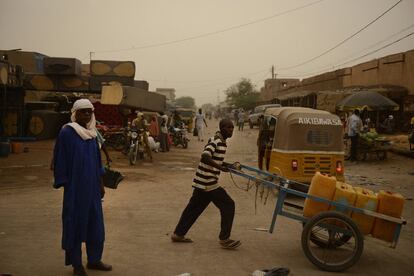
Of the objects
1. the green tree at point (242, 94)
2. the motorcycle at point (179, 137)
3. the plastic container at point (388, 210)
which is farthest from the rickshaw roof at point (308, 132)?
the green tree at point (242, 94)

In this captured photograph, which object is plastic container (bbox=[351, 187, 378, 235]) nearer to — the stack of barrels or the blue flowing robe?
the stack of barrels

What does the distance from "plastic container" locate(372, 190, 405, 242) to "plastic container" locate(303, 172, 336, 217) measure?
572 mm

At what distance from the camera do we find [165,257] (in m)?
5.30

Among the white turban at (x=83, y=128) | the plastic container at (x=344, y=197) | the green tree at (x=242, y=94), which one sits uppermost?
the green tree at (x=242, y=94)

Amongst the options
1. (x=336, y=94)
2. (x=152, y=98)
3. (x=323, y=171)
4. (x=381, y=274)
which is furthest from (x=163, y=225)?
(x=336, y=94)

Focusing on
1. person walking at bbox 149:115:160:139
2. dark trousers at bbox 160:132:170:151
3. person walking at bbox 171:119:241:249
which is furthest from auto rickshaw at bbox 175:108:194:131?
person walking at bbox 171:119:241:249

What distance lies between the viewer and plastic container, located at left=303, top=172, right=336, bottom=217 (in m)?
5.28

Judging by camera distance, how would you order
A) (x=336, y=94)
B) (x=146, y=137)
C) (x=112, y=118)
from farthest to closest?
(x=336, y=94) < (x=112, y=118) < (x=146, y=137)

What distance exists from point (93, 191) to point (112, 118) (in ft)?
53.0

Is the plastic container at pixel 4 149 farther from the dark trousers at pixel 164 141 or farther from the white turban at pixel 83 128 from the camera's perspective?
the white turban at pixel 83 128

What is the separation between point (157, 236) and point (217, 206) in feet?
3.42

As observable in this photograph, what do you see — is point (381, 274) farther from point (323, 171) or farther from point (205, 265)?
point (323, 171)

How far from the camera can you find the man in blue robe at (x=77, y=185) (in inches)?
174

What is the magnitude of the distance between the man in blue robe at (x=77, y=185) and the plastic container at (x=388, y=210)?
10.6 ft
